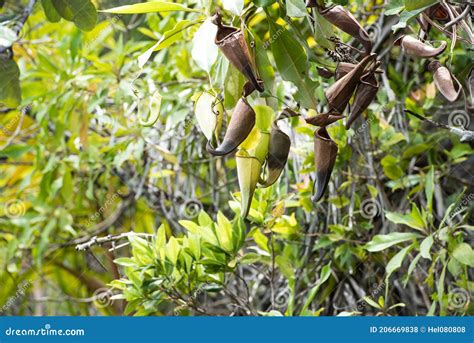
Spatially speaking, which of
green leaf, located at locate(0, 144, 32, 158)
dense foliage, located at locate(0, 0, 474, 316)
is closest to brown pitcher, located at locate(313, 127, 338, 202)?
dense foliage, located at locate(0, 0, 474, 316)

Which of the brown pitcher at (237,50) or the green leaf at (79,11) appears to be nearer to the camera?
the brown pitcher at (237,50)

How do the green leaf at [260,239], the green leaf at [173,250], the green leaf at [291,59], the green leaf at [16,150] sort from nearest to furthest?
the green leaf at [291,59], the green leaf at [173,250], the green leaf at [260,239], the green leaf at [16,150]

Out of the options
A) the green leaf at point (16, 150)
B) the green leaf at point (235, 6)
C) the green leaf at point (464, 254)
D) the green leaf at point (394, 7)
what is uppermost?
the green leaf at point (235, 6)

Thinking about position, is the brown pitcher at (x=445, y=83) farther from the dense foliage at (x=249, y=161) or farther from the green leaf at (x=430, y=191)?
the green leaf at (x=430, y=191)

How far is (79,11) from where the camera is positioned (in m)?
0.89

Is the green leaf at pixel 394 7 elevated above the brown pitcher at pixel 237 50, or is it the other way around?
the brown pitcher at pixel 237 50

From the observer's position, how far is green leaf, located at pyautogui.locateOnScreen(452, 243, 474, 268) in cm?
96

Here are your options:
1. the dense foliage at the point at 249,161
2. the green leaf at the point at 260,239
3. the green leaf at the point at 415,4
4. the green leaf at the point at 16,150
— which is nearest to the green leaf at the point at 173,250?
the dense foliage at the point at 249,161

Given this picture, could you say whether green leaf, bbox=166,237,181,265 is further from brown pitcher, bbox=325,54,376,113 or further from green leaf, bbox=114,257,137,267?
brown pitcher, bbox=325,54,376,113

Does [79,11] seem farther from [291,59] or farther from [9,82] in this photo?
[291,59]

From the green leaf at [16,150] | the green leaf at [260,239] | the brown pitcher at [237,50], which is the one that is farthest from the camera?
the green leaf at [16,150]

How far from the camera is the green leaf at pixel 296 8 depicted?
0.62 meters

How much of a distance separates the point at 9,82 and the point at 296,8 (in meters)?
0.47

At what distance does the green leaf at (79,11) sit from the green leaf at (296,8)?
1.14ft
